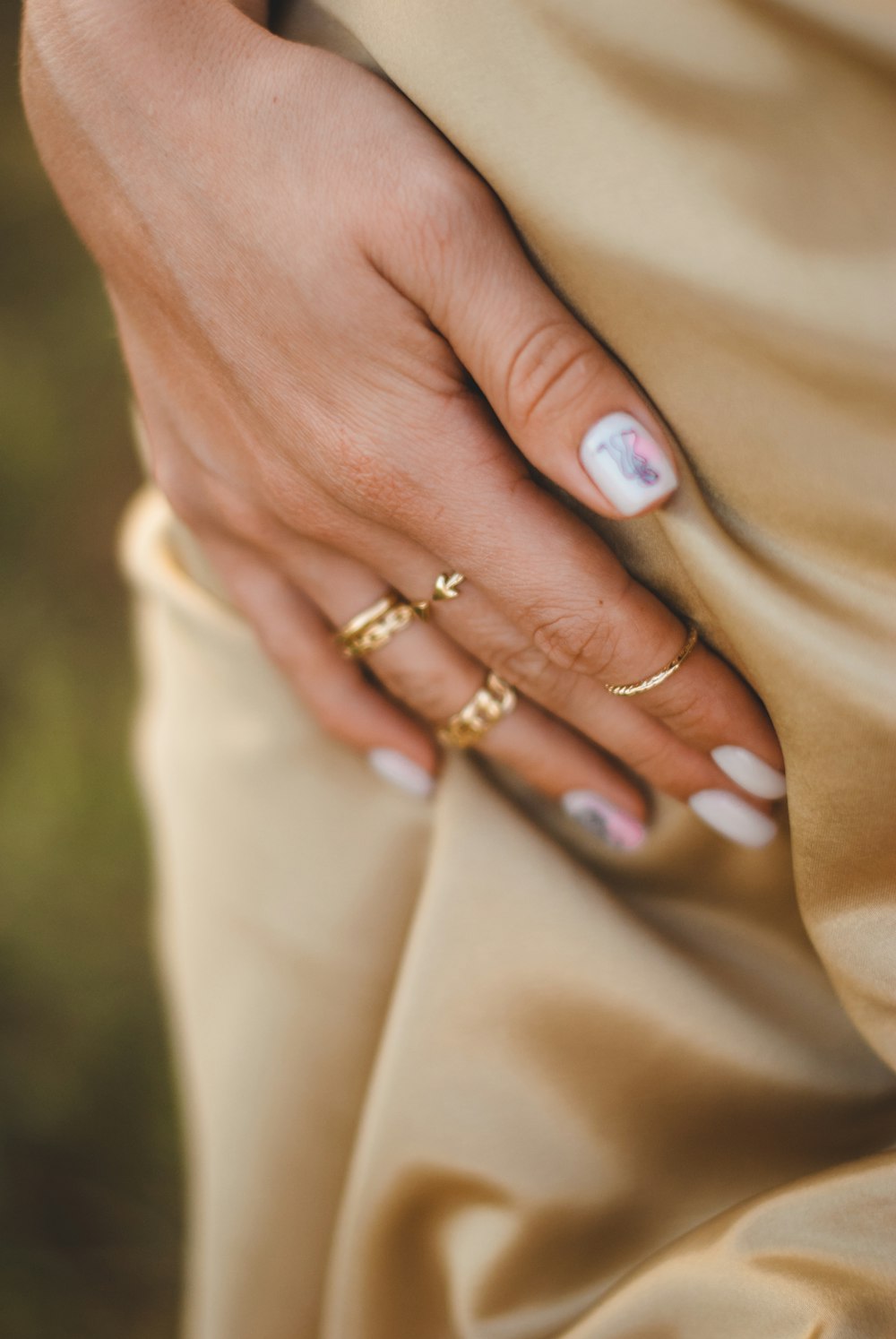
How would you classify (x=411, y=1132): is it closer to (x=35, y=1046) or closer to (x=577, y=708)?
(x=577, y=708)

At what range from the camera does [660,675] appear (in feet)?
2.29

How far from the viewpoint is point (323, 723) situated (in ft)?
3.01

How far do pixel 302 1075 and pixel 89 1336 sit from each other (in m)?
1.18

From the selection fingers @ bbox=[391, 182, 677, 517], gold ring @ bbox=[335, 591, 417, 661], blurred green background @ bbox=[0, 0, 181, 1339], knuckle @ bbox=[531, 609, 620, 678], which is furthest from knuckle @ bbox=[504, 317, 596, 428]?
blurred green background @ bbox=[0, 0, 181, 1339]

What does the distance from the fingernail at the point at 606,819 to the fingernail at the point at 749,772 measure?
4.3 inches

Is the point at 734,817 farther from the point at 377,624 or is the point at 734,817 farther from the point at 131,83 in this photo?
the point at 131,83

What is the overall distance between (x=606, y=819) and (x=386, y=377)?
1.18 feet

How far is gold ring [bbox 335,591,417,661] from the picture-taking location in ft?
2.71

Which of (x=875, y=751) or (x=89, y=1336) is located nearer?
(x=875, y=751)

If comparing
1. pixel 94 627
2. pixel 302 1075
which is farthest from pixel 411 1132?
pixel 94 627

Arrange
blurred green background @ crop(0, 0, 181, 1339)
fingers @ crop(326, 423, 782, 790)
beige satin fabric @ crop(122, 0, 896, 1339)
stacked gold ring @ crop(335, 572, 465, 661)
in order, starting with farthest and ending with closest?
blurred green background @ crop(0, 0, 181, 1339), stacked gold ring @ crop(335, 572, 465, 661), fingers @ crop(326, 423, 782, 790), beige satin fabric @ crop(122, 0, 896, 1339)

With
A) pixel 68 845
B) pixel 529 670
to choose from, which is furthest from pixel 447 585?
pixel 68 845

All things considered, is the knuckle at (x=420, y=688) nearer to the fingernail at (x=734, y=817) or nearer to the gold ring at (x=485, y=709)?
the gold ring at (x=485, y=709)

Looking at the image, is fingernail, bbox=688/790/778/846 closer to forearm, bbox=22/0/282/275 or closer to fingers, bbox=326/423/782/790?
fingers, bbox=326/423/782/790
